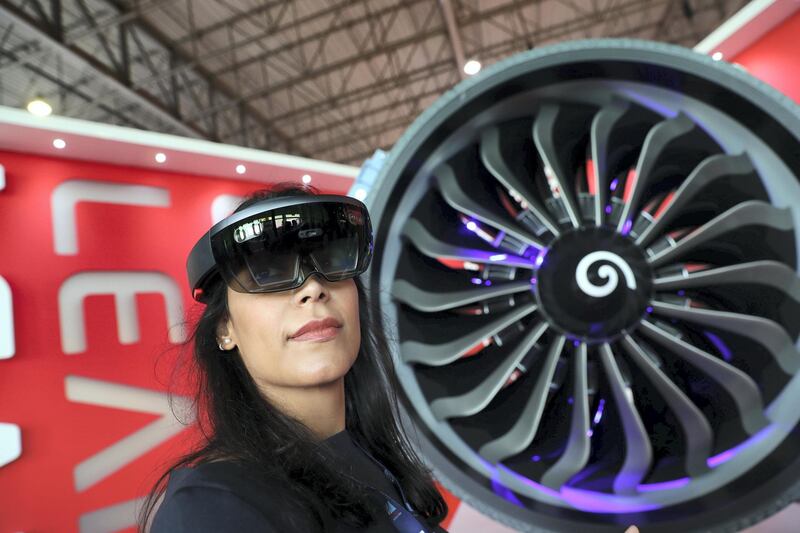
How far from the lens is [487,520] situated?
2.16 metres

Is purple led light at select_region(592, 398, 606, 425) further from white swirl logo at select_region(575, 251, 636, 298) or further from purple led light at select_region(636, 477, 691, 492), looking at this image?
white swirl logo at select_region(575, 251, 636, 298)

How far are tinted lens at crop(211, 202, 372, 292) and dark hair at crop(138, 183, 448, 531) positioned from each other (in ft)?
0.32

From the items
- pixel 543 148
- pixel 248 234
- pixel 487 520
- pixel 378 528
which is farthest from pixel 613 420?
pixel 248 234

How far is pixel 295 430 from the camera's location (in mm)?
984

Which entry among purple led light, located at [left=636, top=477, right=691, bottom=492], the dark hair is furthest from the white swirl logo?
the dark hair

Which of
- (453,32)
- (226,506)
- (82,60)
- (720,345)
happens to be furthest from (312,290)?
(453,32)

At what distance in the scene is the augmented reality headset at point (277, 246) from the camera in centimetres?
100

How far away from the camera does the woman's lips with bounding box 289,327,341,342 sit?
3.22 ft

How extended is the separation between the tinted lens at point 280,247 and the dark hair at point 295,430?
0.32ft

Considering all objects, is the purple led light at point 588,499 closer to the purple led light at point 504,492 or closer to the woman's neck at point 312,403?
the purple led light at point 504,492

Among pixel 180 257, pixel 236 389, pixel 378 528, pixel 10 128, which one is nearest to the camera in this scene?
pixel 378 528

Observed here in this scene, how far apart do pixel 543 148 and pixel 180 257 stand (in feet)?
6.96

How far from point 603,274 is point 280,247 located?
3.61ft

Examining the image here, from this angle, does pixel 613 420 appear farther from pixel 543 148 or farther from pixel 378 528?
pixel 378 528
